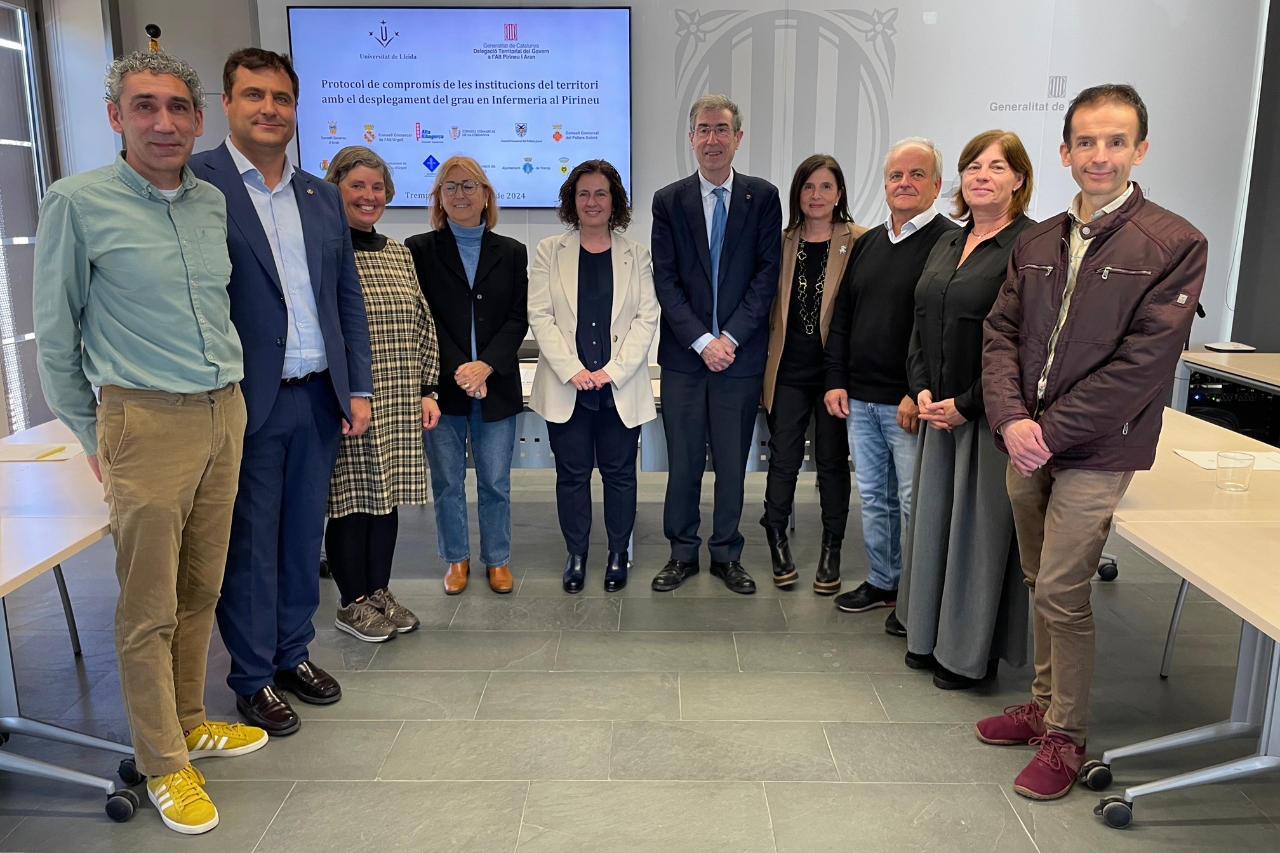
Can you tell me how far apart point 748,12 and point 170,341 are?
4.32 m

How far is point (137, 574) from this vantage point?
7.08 feet

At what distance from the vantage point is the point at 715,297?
3510 millimetres

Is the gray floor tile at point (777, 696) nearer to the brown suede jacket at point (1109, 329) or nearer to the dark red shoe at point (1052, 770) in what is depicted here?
the dark red shoe at point (1052, 770)

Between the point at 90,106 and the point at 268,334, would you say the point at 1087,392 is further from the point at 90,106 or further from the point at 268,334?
the point at 90,106

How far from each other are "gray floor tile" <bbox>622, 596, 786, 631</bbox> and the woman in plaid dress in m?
0.92

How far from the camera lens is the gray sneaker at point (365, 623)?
328 centimetres

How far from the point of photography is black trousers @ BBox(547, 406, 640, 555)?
11.9ft

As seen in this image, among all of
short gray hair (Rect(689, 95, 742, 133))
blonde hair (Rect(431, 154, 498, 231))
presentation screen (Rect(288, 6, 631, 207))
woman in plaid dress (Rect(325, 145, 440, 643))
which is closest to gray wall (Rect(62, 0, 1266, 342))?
presentation screen (Rect(288, 6, 631, 207))

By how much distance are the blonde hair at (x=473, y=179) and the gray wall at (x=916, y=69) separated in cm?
232

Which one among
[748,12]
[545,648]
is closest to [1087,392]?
[545,648]

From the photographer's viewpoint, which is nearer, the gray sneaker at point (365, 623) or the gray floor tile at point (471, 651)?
the gray floor tile at point (471, 651)

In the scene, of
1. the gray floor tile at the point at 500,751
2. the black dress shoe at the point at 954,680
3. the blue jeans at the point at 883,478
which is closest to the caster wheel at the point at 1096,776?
the black dress shoe at the point at 954,680

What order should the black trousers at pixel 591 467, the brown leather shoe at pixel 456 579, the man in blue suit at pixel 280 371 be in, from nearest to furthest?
the man in blue suit at pixel 280 371, the black trousers at pixel 591 467, the brown leather shoe at pixel 456 579

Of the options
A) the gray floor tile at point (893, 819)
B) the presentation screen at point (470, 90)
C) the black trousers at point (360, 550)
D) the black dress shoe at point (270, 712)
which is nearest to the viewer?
the gray floor tile at point (893, 819)
